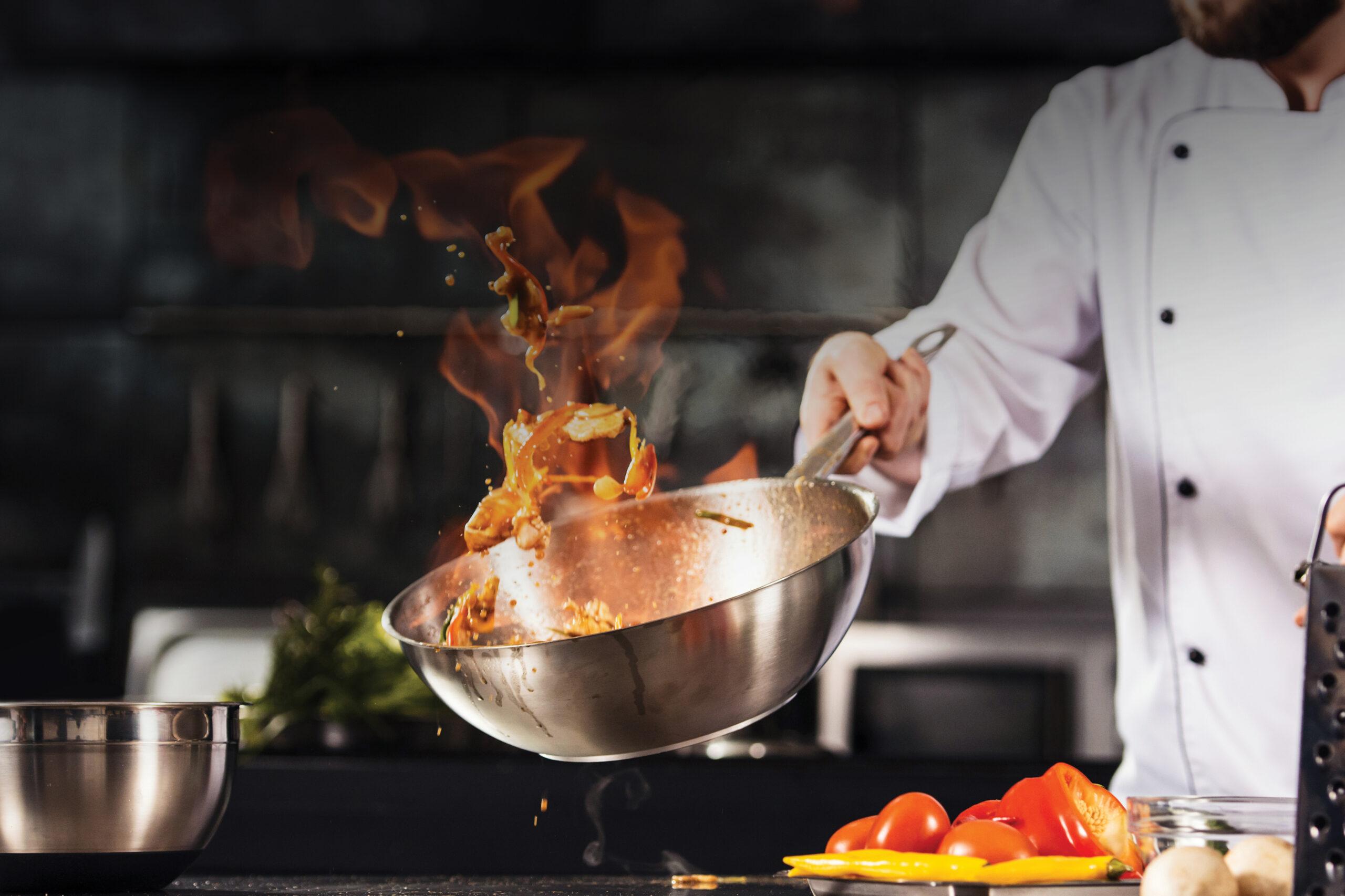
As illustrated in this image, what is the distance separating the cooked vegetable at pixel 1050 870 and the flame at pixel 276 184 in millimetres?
2260

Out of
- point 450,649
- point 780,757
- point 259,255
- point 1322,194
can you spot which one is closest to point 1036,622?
point 780,757

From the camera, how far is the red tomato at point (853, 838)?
74 centimetres

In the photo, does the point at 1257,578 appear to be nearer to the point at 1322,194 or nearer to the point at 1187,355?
the point at 1187,355

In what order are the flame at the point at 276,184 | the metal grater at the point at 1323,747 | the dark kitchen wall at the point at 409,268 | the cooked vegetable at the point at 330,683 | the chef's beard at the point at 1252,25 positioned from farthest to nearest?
the flame at the point at 276,184 → the dark kitchen wall at the point at 409,268 → the cooked vegetable at the point at 330,683 → the chef's beard at the point at 1252,25 → the metal grater at the point at 1323,747

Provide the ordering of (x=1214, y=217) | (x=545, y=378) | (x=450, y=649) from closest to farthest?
1. (x=450, y=649)
2. (x=1214, y=217)
3. (x=545, y=378)

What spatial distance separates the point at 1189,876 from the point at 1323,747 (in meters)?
0.08

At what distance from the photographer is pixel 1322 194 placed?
1485 mm

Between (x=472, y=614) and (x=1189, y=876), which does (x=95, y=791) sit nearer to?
(x=472, y=614)

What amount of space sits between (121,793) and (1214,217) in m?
1.30

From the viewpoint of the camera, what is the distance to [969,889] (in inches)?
24.6

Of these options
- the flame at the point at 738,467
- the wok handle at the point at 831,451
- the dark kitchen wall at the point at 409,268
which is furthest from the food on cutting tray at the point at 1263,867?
the dark kitchen wall at the point at 409,268

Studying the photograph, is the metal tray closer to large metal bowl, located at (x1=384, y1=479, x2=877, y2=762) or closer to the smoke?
large metal bowl, located at (x1=384, y1=479, x2=877, y2=762)

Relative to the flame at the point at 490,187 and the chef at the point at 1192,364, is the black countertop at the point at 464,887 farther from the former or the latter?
the flame at the point at 490,187

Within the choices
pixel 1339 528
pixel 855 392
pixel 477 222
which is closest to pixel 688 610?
pixel 855 392
